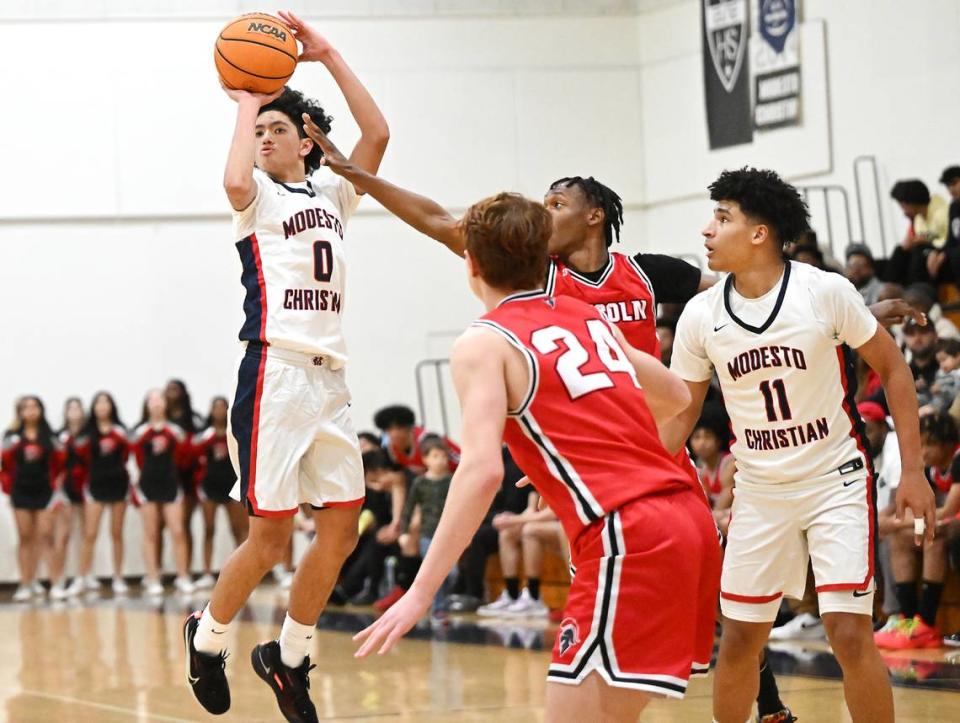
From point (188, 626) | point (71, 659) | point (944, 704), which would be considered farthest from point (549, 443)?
point (71, 659)

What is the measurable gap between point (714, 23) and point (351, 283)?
4.77 metres

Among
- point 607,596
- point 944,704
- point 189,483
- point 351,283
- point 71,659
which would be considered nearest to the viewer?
point 607,596

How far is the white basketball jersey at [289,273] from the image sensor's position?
5590mm

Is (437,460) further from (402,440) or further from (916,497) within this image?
(916,497)

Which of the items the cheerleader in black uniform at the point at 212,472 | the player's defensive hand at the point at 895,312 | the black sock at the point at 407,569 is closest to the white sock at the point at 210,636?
the player's defensive hand at the point at 895,312

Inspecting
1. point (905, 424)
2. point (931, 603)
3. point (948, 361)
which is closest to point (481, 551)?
point (948, 361)

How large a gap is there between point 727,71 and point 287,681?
11.8m

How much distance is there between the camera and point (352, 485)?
568 centimetres

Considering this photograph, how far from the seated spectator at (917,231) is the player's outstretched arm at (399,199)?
25.7 ft

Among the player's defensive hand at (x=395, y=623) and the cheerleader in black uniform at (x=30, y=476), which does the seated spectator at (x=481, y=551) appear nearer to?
the cheerleader in black uniform at (x=30, y=476)

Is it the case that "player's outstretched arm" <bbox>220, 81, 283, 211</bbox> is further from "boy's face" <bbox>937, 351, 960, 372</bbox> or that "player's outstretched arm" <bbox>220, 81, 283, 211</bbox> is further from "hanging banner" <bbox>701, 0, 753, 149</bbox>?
"hanging banner" <bbox>701, 0, 753, 149</bbox>

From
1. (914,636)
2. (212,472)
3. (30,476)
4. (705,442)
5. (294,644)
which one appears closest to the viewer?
(294,644)

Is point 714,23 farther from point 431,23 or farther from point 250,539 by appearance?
point 250,539

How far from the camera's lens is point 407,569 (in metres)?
12.0
